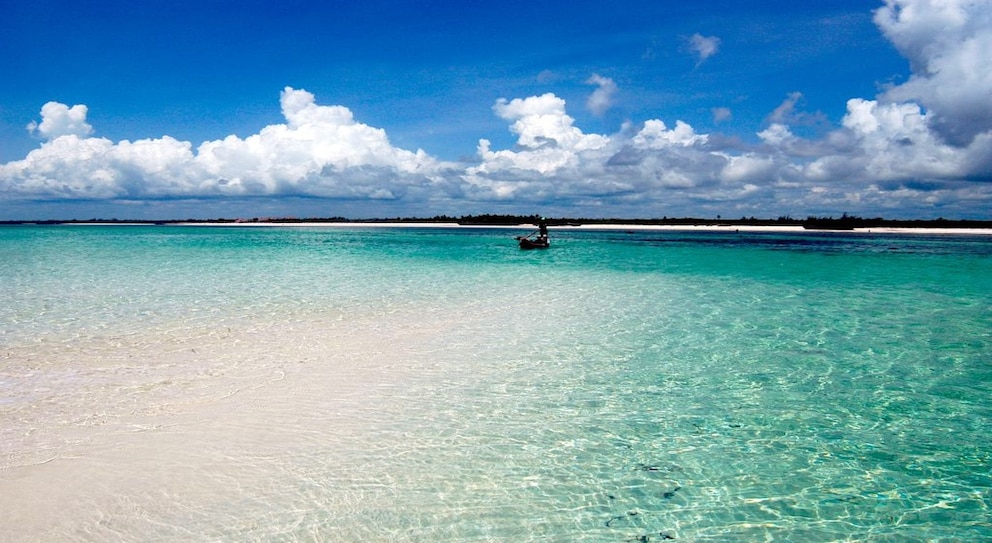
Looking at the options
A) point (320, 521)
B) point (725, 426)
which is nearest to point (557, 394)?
point (725, 426)

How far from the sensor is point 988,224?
120188 millimetres

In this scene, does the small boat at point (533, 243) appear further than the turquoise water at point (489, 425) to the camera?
Yes

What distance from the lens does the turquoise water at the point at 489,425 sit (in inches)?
171

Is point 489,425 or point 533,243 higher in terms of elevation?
point 533,243

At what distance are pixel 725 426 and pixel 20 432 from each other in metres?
7.23

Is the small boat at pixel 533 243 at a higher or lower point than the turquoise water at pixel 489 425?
higher

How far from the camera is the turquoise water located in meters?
4.34

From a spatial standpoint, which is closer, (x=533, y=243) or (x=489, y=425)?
(x=489, y=425)

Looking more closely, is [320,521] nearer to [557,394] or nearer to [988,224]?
[557,394]

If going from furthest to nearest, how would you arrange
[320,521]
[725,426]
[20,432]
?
[725,426], [20,432], [320,521]

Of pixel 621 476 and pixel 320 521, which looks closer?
pixel 320 521

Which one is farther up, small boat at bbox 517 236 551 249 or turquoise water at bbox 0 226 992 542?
small boat at bbox 517 236 551 249

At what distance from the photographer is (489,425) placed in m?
6.28

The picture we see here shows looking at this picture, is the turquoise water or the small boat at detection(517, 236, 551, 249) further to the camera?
the small boat at detection(517, 236, 551, 249)
